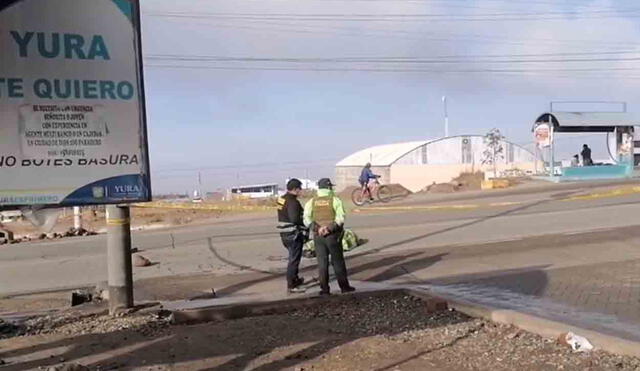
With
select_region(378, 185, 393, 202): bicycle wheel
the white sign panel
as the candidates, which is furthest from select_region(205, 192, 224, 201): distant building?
the white sign panel

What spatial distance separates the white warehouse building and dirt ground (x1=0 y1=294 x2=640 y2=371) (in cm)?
5764

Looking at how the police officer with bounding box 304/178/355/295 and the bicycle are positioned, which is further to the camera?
the bicycle

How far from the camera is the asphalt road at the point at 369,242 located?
15414 millimetres

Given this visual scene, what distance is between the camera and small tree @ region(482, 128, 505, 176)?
71.9 metres

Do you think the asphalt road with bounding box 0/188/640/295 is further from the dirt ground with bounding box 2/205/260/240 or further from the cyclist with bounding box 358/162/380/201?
the dirt ground with bounding box 2/205/260/240

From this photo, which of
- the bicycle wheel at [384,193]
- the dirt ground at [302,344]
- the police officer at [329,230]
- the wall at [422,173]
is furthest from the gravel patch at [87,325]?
the wall at [422,173]

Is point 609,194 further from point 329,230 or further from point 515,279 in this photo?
point 329,230

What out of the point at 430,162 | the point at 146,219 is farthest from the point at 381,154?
the point at 146,219

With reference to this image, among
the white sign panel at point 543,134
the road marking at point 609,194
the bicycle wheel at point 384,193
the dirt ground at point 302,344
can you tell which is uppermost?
the white sign panel at point 543,134

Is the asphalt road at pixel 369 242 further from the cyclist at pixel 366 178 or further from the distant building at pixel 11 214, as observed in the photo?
the cyclist at pixel 366 178

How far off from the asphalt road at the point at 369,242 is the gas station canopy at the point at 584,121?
477 inches

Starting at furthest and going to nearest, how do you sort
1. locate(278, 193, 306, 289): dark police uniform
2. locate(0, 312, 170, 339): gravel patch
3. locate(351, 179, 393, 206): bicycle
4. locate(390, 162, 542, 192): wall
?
locate(390, 162, 542, 192): wall → locate(351, 179, 393, 206): bicycle → locate(278, 193, 306, 289): dark police uniform → locate(0, 312, 170, 339): gravel patch

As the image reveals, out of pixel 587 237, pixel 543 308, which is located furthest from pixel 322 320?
pixel 587 237

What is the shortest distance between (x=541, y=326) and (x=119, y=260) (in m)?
5.04
